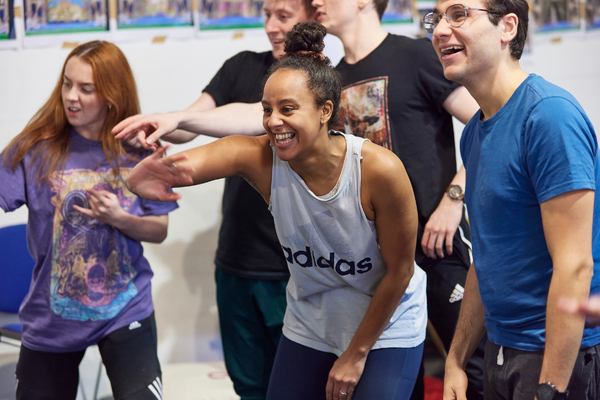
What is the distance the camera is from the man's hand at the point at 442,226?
1841 millimetres

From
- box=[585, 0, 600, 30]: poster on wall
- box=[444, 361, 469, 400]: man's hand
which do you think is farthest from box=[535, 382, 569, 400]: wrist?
box=[585, 0, 600, 30]: poster on wall

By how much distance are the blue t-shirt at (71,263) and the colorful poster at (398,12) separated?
1.72 meters

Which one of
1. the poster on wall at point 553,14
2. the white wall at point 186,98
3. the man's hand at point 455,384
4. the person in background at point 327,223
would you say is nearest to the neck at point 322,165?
the person in background at point 327,223

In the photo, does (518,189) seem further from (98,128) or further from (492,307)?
(98,128)

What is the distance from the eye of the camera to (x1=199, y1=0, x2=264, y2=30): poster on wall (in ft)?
9.46

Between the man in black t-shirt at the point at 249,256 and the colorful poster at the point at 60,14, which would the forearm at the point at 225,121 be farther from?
the colorful poster at the point at 60,14

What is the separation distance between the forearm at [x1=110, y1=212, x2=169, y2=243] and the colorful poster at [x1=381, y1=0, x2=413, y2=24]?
1.67 metres

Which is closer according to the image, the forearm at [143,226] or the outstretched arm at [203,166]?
the outstretched arm at [203,166]

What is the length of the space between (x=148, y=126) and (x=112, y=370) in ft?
2.69

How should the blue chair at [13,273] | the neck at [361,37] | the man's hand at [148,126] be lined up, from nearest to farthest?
the man's hand at [148,126] < the neck at [361,37] < the blue chair at [13,273]

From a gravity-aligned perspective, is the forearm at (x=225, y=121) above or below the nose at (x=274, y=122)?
below

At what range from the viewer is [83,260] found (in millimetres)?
1883

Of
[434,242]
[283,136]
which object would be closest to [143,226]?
[283,136]

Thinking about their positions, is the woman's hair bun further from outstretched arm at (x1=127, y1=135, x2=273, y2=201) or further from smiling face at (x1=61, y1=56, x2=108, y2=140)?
smiling face at (x1=61, y1=56, x2=108, y2=140)
